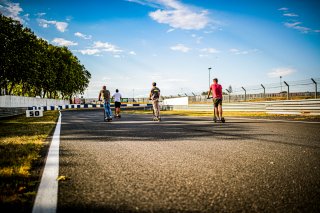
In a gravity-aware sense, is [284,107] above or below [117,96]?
below

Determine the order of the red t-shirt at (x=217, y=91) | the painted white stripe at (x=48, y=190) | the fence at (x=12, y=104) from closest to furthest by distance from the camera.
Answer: the painted white stripe at (x=48, y=190), the red t-shirt at (x=217, y=91), the fence at (x=12, y=104)

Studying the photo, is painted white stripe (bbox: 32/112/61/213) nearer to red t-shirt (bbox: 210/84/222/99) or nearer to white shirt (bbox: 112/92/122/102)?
red t-shirt (bbox: 210/84/222/99)

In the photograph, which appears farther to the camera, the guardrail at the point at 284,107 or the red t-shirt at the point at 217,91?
the guardrail at the point at 284,107

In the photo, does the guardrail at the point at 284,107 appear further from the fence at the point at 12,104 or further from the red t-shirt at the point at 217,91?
the fence at the point at 12,104

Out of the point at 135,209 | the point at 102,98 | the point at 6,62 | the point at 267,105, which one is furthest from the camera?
the point at 6,62

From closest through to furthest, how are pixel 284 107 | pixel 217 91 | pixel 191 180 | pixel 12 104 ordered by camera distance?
pixel 191 180 → pixel 217 91 → pixel 284 107 → pixel 12 104

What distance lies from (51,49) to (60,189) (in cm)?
5331

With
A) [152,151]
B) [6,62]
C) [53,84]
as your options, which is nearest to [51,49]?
[53,84]

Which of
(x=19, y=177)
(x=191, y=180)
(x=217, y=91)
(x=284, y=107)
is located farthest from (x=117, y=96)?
(x=191, y=180)

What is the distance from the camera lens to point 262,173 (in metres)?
3.09

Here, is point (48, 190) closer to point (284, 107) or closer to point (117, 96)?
point (117, 96)

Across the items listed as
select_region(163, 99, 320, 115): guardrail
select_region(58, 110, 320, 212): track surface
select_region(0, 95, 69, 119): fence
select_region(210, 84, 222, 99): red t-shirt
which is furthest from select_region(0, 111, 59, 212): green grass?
select_region(163, 99, 320, 115): guardrail

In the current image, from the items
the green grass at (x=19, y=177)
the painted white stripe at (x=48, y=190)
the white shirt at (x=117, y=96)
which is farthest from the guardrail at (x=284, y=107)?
the painted white stripe at (x=48, y=190)

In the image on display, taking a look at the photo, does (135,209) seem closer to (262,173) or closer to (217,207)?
(217,207)
